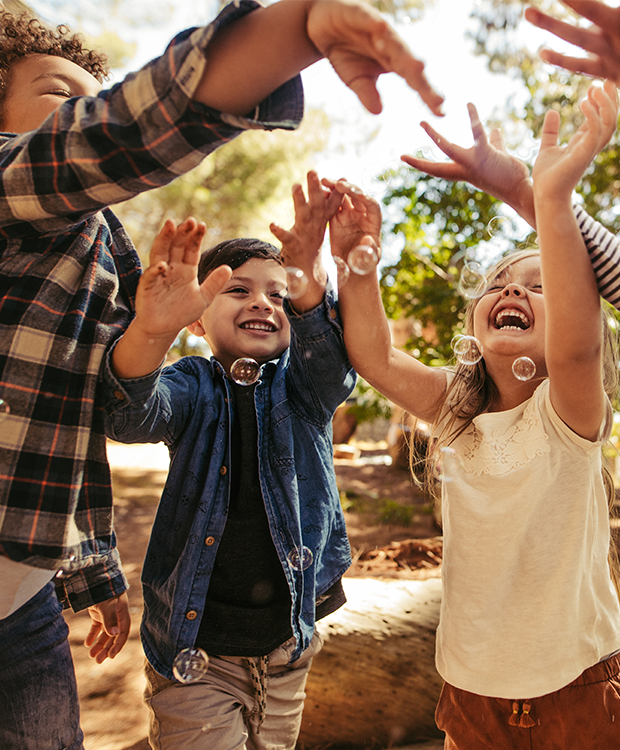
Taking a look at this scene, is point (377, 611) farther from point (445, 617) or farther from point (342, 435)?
point (342, 435)

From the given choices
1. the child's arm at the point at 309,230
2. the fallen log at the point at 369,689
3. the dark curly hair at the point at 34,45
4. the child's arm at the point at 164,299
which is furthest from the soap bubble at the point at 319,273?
the fallen log at the point at 369,689

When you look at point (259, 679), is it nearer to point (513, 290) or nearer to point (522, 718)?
point (522, 718)

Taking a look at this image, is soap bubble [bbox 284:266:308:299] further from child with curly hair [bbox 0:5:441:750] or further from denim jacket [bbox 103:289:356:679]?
child with curly hair [bbox 0:5:441:750]

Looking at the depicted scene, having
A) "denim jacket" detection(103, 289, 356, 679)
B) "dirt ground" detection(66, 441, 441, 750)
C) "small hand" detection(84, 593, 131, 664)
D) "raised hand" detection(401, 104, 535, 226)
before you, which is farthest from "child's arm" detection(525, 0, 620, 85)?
"dirt ground" detection(66, 441, 441, 750)

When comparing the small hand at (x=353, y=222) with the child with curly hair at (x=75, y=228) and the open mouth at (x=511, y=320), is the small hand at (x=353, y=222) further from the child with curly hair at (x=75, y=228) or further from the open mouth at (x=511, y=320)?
the open mouth at (x=511, y=320)

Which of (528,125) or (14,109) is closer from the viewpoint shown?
(14,109)

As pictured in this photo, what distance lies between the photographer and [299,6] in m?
0.95

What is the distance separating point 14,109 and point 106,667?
2.72 m

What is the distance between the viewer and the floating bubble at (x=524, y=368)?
1482 millimetres

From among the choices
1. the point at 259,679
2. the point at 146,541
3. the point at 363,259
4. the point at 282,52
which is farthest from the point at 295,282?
the point at 146,541

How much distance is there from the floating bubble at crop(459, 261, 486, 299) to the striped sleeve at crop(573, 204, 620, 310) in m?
0.48

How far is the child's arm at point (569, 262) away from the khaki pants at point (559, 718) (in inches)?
27.7

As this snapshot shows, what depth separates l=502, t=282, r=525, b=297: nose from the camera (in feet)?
5.06

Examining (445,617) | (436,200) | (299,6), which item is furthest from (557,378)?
(436,200)
